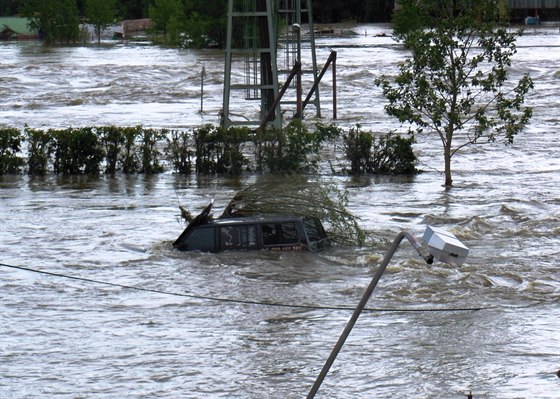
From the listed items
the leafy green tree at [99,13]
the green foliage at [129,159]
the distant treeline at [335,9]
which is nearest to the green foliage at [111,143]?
the green foliage at [129,159]

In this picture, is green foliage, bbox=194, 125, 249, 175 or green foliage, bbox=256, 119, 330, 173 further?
green foliage, bbox=194, 125, 249, 175

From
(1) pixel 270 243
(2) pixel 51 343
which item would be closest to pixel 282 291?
(1) pixel 270 243

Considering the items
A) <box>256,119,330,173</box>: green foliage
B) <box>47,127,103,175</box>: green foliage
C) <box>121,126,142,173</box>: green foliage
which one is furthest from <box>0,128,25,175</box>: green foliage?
<box>256,119,330,173</box>: green foliage

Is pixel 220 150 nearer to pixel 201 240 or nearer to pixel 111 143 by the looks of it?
pixel 111 143

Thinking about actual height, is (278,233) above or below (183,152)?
below

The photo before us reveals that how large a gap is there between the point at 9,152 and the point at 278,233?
13.2 metres

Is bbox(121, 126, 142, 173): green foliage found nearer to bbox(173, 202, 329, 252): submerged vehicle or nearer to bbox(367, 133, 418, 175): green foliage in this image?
bbox(367, 133, 418, 175): green foliage

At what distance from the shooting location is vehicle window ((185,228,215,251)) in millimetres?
20094

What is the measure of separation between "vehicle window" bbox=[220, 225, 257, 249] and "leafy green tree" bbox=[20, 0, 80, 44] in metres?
100

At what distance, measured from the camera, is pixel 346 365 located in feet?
50.2

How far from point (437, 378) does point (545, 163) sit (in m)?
19.9

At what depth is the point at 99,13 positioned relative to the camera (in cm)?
13025

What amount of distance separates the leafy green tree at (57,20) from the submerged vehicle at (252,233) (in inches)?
3949

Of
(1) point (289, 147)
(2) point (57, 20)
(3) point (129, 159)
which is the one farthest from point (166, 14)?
(1) point (289, 147)
